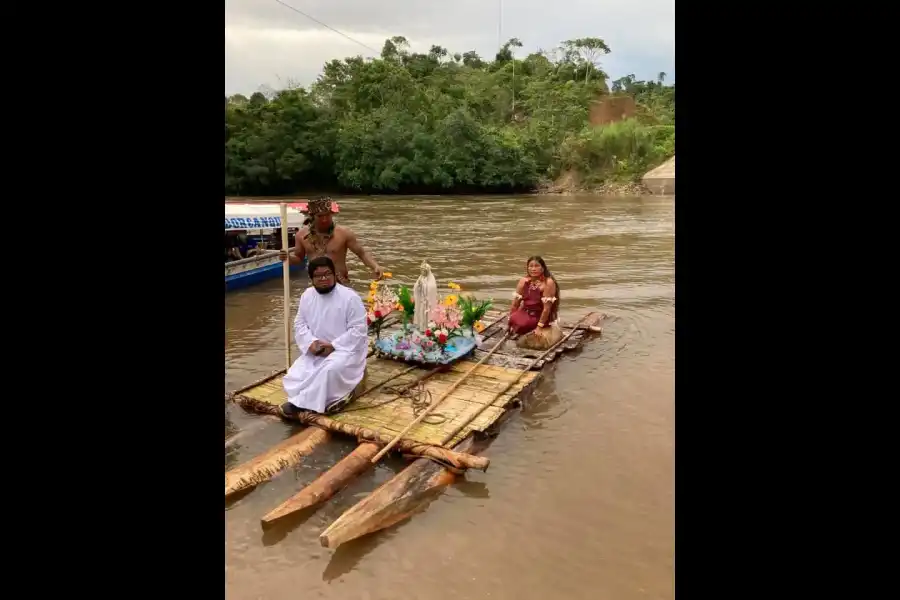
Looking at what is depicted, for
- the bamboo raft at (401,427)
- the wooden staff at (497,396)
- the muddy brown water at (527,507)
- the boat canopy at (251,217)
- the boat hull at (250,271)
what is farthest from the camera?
the boat canopy at (251,217)

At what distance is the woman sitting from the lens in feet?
24.1

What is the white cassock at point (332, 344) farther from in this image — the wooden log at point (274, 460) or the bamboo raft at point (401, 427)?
the wooden log at point (274, 460)

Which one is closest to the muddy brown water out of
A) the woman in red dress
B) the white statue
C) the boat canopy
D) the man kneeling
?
the man kneeling

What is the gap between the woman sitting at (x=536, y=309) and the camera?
735 cm

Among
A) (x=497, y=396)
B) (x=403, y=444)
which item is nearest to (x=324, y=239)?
(x=497, y=396)

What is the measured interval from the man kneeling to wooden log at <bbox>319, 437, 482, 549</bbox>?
1.14 meters

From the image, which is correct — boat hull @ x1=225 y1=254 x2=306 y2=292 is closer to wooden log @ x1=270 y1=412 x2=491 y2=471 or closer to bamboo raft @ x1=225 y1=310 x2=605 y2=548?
bamboo raft @ x1=225 y1=310 x2=605 y2=548

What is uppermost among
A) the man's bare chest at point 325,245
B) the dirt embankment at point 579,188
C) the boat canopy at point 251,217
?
the dirt embankment at point 579,188

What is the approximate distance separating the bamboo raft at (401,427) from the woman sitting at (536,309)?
21cm

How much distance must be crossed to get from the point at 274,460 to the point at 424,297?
272 cm
